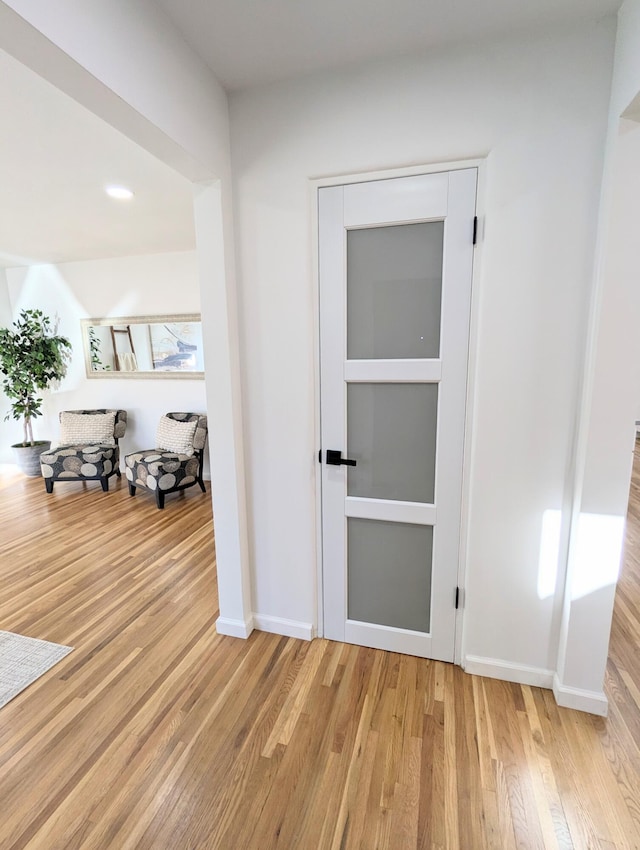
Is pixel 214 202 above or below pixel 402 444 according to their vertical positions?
above

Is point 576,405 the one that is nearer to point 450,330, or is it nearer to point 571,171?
point 450,330

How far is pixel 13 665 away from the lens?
191cm

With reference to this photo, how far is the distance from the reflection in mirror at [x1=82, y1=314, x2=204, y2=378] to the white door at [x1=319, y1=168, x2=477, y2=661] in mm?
2972

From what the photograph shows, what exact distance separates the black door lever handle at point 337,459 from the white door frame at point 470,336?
65mm

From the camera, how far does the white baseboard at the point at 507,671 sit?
1739 mm

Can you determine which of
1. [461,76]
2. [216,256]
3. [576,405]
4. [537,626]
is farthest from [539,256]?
[537,626]

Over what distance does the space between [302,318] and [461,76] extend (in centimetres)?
106

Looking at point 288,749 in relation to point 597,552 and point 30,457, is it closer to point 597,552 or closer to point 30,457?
point 597,552

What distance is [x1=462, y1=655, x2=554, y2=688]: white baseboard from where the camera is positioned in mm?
1739

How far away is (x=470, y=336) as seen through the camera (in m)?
1.62

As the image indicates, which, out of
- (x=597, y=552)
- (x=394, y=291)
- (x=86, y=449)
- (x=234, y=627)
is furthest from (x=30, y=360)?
(x=597, y=552)

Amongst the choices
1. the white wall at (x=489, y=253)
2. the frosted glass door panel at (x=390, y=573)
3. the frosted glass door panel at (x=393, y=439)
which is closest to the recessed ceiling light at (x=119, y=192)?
the white wall at (x=489, y=253)

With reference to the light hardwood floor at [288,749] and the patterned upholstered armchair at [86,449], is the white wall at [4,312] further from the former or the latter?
the light hardwood floor at [288,749]

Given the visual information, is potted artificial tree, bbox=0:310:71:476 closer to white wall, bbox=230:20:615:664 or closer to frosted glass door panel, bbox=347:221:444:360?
white wall, bbox=230:20:615:664
